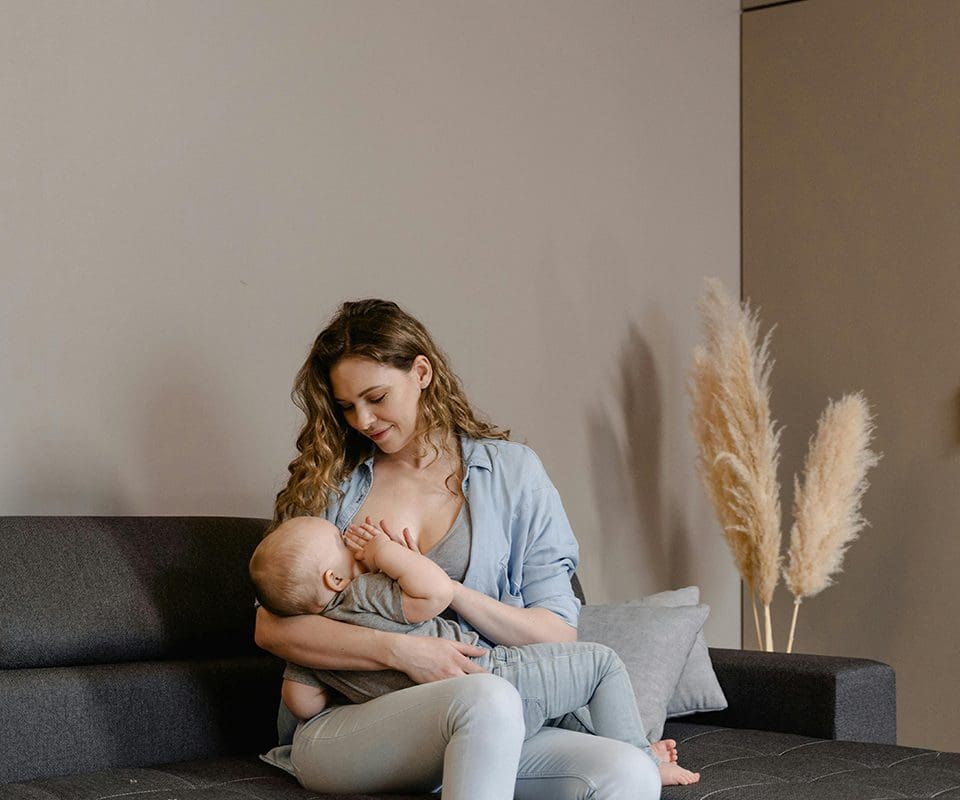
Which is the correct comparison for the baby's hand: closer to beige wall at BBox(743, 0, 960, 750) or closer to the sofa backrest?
the sofa backrest

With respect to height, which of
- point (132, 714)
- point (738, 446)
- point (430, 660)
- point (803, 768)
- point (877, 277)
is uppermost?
point (877, 277)

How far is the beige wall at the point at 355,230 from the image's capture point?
8.64ft

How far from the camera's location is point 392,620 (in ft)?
7.07

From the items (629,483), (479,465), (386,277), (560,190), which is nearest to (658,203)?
(560,190)

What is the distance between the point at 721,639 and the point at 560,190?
1.64 metres

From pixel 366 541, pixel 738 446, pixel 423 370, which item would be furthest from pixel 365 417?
pixel 738 446

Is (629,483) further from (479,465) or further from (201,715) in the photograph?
(201,715)

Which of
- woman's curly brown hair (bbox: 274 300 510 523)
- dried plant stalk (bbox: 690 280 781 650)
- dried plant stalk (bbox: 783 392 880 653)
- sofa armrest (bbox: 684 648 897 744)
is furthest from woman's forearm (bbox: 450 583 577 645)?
dried plant stalk (bbox: 783 392 880 653)

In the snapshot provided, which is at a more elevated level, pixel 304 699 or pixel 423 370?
pixel 423 370

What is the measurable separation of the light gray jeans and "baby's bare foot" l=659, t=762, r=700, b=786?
140mm

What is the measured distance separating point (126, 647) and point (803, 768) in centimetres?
124

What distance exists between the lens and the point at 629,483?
4113 mm

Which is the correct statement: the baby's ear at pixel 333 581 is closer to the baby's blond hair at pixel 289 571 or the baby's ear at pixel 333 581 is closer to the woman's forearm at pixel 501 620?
the baby's blond hair at pixel 289 571

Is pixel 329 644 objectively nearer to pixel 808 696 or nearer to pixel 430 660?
pixel 430 660
